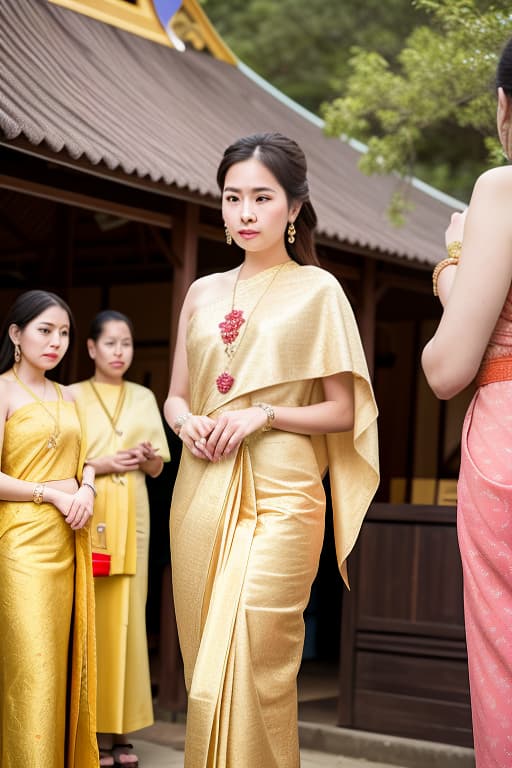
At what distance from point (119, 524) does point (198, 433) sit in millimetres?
2273

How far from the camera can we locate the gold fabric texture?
5.62 meters

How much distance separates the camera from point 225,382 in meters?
3.62

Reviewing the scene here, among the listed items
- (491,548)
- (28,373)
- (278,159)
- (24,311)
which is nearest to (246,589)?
(491,548)

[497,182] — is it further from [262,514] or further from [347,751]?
[347,751]

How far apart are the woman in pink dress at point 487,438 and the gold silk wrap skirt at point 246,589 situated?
0.81m

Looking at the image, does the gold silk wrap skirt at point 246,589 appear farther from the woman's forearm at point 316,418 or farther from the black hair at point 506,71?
the black hair at point 506,71

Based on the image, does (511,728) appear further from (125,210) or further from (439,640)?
(125,210)

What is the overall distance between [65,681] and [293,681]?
48.6 inches

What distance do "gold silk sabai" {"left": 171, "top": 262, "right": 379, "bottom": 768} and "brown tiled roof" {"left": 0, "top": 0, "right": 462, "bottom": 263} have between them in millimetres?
2295

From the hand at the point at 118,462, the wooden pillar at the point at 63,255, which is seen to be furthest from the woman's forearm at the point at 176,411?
the wooden pillar at the point at 63,255

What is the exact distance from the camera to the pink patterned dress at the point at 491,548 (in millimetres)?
2600

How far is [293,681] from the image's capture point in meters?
3.46

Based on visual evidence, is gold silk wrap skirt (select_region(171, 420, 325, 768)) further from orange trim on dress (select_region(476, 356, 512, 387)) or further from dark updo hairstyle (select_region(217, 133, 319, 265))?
orange trim on dress (select_region(476, 356, 512, 387))

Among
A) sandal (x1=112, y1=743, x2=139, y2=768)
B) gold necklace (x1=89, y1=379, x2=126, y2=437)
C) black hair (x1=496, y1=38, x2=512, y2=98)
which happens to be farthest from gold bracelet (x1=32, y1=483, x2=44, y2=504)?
black hair (x1=496, y1=38, x2=512, y2=98)
